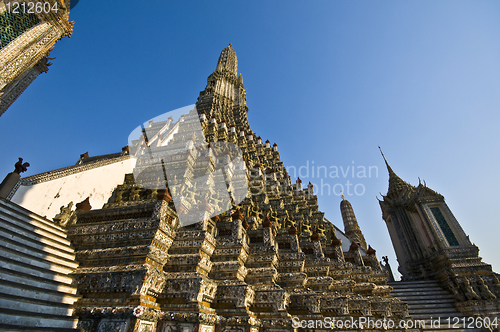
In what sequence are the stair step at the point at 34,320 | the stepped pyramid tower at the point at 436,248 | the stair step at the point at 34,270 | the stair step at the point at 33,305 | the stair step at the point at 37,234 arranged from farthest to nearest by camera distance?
the stepped pyramid tower at the point at 436,248 → the stair step at the point at 37,234 → the stair step at the point at 34,270 → the stair step at the point at 33,305 → the stair step at the point at 34,320

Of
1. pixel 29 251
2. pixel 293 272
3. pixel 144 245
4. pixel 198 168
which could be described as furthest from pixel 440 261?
pixel 29 251

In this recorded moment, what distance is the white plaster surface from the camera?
7.95m

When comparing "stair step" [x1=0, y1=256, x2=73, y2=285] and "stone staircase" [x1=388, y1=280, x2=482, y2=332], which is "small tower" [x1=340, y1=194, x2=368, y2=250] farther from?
"stair step" [x1=0, y1=256, x2=73, y2=285]

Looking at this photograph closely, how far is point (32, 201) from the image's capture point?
7.95 m

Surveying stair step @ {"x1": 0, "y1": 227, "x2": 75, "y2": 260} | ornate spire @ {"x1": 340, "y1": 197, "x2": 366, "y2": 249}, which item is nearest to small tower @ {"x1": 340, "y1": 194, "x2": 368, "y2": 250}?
ornate spire @ {"x1": 340, "y1": 197, "x2": 366, "y2": 249}

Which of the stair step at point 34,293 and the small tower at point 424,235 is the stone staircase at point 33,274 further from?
the small tower at point 424,235

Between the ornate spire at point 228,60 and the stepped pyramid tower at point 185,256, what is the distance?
23.5 meters

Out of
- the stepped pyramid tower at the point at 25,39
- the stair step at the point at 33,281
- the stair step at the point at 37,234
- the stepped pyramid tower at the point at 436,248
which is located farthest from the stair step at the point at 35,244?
the stepped pyramid tower at the point at 436,248

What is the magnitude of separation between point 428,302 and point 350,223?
829 inches

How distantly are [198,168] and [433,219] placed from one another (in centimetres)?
1901

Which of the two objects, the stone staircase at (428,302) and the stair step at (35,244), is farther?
the stone staircase at (428,302)

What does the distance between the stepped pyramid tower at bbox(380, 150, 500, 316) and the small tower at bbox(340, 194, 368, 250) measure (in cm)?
700

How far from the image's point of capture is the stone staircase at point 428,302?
1233 centimetres

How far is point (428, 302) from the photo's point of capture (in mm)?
14664
